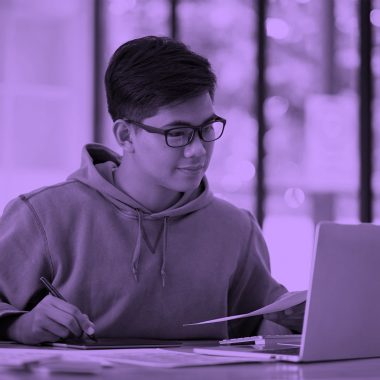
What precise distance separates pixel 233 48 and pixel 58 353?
3.17 metres

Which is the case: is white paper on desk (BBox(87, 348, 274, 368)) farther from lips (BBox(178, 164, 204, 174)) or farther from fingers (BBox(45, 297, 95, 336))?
lips (BBox(178, 164, 204, 174))

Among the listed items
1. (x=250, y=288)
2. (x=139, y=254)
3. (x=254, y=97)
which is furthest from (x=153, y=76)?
(x=254, y=97)

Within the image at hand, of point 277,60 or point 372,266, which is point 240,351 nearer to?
point 372,266

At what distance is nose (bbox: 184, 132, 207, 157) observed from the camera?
1.71 meters

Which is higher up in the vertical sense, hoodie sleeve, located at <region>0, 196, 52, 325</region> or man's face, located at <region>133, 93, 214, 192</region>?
man's face, located at <region>133, 93, 214, 192</region>

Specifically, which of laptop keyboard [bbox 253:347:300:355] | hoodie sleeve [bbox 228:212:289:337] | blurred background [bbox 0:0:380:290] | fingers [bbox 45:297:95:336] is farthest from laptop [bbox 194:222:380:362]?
blurred background [bbox 0:0:380:290]

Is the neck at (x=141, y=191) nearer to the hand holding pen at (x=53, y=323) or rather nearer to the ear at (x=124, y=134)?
the ear at (x=124, y=134)

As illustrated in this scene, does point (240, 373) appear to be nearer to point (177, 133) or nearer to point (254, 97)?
point (177, 133)

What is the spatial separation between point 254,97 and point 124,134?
2.40 m

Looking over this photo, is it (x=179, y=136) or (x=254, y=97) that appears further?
(x=254, y=97)

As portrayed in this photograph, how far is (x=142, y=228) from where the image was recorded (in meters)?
1.81

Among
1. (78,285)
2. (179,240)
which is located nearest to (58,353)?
(78,285)

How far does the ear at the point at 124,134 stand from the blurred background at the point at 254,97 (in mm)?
2287

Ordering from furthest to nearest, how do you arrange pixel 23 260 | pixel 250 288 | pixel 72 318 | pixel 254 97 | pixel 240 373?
pixel 254 97 → pixel 250 288 → pixel 23 260 → pixel 72 318 → pixel 240 373
